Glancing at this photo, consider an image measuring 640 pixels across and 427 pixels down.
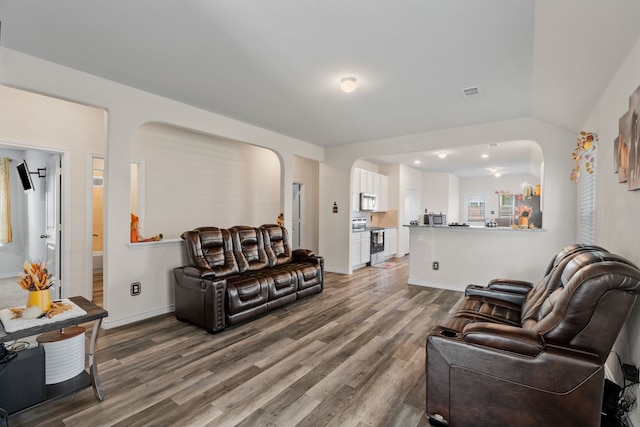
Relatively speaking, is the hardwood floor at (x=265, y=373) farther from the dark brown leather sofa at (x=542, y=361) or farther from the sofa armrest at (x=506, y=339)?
the sofa armrest at (x=506, y=339)

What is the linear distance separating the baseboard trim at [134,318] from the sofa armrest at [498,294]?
358 centimetres

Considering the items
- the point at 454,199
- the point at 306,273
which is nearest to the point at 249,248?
the point at 306,273

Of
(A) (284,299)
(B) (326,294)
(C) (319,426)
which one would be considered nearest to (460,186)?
(B) (326,294)

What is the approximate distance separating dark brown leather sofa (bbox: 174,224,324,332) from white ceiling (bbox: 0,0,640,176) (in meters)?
1.85

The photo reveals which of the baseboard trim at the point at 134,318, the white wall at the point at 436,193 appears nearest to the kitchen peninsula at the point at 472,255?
the baseboard trim at the point at 134,318

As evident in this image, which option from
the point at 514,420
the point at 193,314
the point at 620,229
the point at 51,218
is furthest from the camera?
the point at 51,218

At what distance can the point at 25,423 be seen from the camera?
1.82 metres

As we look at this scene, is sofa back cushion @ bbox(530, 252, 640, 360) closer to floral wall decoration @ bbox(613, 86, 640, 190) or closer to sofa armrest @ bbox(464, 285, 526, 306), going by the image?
floral wall decoration @ bbox(613, 86, 640, 190)

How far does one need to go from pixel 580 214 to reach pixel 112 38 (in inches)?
214

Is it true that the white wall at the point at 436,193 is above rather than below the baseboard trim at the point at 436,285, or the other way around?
above

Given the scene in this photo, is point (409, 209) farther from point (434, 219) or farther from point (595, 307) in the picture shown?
point (595, 307)

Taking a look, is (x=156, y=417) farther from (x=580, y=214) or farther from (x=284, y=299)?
(x=580, y=214)

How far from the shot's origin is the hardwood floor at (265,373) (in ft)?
6.23

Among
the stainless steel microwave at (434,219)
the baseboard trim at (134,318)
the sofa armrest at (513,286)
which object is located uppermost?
the stainless steel microwave at (434,219)
